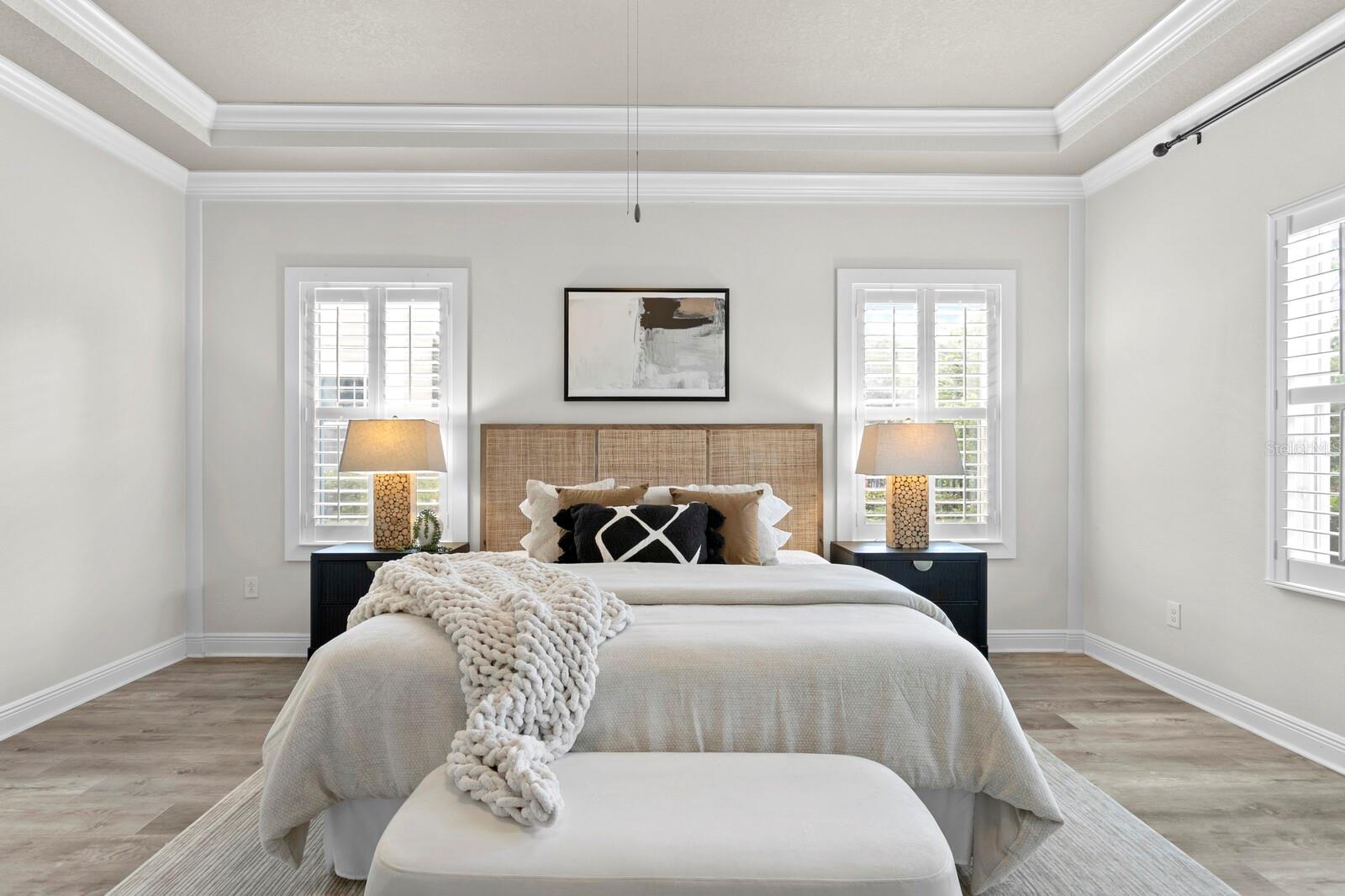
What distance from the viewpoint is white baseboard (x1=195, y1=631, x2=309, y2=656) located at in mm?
4426

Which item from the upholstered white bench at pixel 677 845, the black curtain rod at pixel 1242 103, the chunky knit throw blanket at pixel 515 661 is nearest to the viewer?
the upholstered white bench at pixel 677 845

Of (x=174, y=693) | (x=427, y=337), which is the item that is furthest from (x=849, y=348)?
(x=174, y=693)

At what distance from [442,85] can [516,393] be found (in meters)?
1.54

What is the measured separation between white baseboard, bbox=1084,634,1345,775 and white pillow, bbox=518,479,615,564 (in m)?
2.70

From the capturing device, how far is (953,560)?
13.1ft

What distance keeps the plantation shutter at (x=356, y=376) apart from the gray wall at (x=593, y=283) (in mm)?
171

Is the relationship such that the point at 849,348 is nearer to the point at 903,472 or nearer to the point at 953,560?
the point at 903,472

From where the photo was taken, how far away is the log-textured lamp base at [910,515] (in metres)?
4.11

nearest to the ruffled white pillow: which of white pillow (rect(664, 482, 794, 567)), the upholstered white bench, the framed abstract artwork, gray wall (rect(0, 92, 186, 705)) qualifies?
white pillow (rect(664, 482, 794, 567))

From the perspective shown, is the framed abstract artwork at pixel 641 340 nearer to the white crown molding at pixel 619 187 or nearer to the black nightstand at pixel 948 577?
the white crown molding at pixel 619 187

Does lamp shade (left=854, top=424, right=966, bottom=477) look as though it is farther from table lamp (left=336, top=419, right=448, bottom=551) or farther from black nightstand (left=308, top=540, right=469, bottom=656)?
black nightstand (left=308, top=540, right=469, bottom=656)

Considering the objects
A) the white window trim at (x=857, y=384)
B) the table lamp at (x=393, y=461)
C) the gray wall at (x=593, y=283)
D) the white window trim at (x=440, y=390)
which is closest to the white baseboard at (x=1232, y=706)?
the gray wall at (x=593, y=283)

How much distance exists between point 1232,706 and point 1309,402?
127 cm

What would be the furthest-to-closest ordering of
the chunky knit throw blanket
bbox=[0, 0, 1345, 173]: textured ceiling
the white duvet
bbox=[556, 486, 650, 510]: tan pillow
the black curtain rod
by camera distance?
1. bbox=[556, 486, 650, 510]: tan pillow
2. bbox=[0, 0, 1345, 173]: textured ceiling
3. the black curtain rod
4. the white duvet
5. the chunky knit throw blanket
